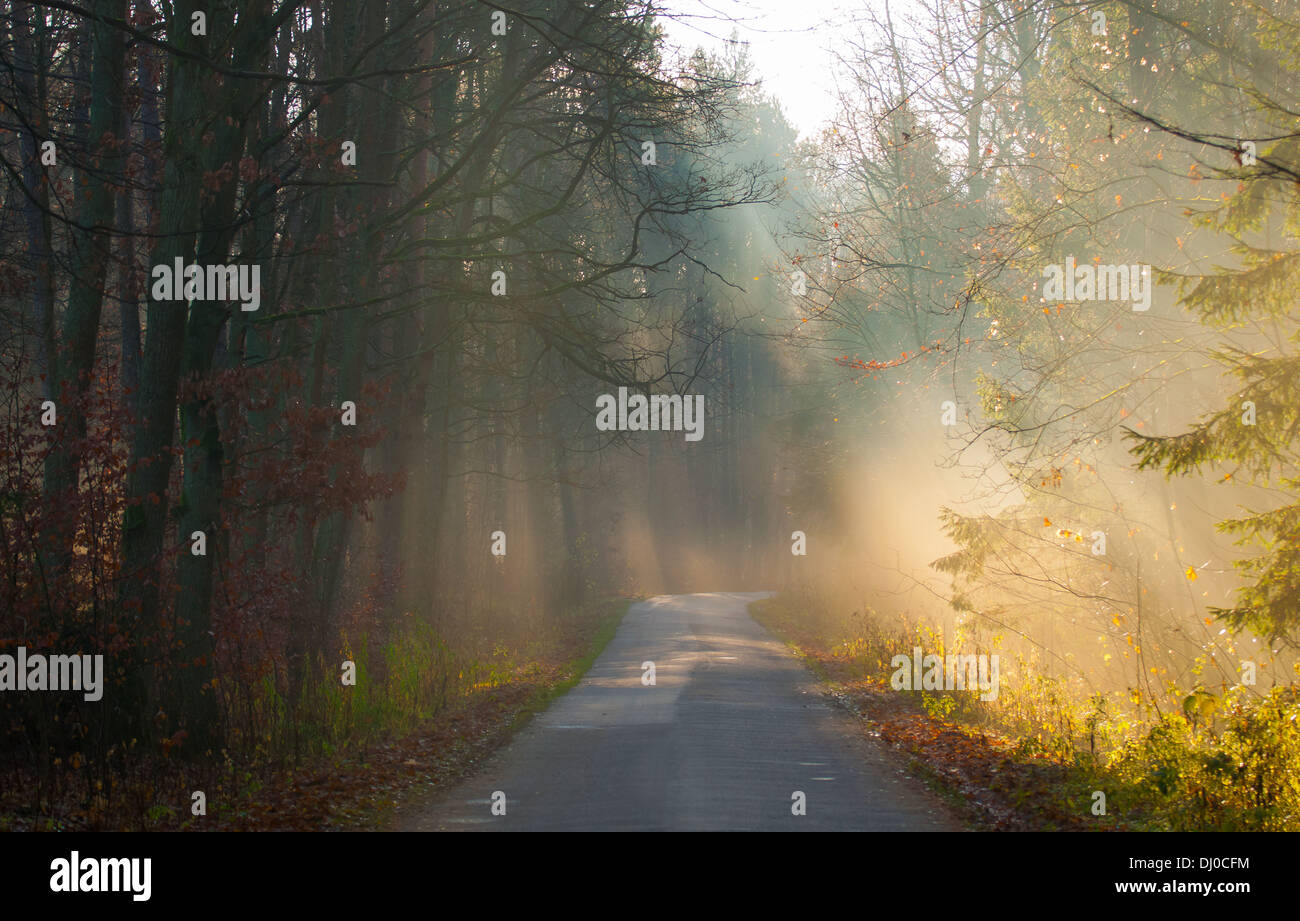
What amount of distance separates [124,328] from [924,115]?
2010cm

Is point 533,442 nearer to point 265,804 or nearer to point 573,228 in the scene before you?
point 573,228

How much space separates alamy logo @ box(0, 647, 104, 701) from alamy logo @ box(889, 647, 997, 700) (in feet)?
35.0

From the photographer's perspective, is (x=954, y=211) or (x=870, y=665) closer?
(x=870, y=665)

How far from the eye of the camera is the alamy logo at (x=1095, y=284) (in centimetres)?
1741

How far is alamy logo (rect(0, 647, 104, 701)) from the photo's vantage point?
9539mm

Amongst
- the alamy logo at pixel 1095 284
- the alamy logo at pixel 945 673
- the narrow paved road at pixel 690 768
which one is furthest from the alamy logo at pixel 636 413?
the alamy logo at pixel 1095 284

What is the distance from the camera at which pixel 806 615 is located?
35625 mm

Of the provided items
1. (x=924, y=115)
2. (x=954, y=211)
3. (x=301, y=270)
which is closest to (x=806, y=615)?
(x=954, y=211)

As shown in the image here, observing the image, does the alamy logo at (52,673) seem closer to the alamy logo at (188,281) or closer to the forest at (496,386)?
the forest at (496,386)

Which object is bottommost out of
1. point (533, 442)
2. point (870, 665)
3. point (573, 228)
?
point (870, 665)
